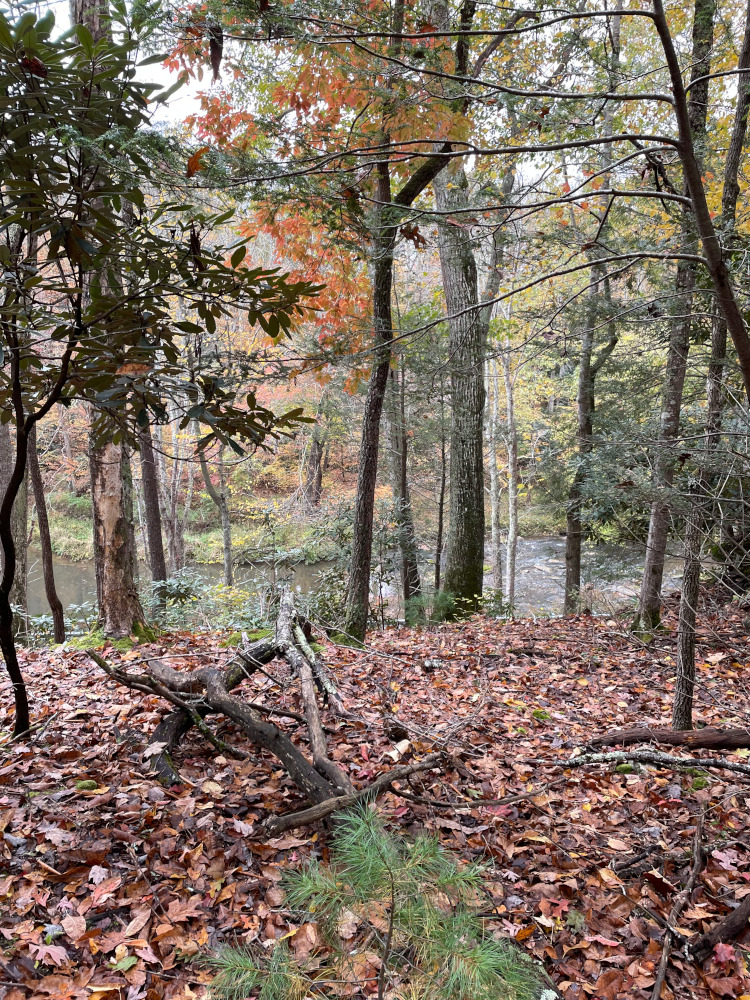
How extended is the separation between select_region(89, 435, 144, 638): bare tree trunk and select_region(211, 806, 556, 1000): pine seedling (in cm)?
403

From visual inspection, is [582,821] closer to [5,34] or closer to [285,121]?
[5,34]

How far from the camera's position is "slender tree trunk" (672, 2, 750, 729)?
342 cm

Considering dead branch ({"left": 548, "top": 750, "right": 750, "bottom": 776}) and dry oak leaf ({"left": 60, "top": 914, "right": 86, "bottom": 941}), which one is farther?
dead branch ({"left": 548, "top": 750, "right": 750, "bottom": 776})

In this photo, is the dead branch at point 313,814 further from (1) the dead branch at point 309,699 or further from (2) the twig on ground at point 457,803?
(2) the twig on ground at point 457,803

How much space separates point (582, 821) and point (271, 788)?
1.68m

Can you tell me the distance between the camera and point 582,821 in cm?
303

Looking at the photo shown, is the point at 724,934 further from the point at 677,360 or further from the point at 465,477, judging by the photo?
the point at 465,477

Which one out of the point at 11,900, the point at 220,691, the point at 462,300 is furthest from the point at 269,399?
the point at 11,900

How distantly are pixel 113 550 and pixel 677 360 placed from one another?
20.0 ft

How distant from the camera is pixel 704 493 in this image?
3.57 m

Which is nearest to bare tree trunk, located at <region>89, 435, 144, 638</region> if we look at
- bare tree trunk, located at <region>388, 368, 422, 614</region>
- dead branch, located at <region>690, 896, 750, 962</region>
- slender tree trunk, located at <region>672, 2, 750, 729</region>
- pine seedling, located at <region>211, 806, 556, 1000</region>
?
pine seedling, located at <region>211, 806, 556, 1000</region>

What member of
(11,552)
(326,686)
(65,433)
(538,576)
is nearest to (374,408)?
(326,686)

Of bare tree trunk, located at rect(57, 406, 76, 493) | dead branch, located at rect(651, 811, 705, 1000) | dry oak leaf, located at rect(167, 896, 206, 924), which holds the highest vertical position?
bare tree trunk, located at rect(57, 406, 76, 493)

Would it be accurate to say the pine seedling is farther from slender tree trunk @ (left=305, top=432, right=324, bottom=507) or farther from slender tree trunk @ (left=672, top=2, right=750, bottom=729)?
slender tree trunk @ (left=305, top=432, right=324, bottom=507)
